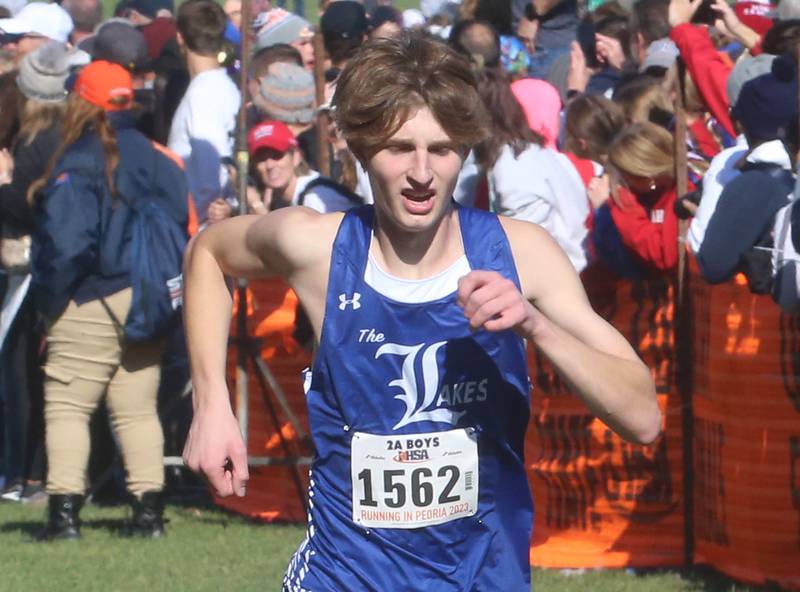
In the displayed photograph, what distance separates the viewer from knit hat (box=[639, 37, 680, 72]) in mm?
9383

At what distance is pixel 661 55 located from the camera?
9422mm

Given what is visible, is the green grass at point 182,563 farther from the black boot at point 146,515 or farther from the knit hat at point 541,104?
the knit hat at point 541,104

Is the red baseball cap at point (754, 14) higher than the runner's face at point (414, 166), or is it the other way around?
the red baseball cap at point (754, 14)

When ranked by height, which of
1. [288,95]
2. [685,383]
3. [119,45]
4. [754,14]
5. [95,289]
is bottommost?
[685,383]

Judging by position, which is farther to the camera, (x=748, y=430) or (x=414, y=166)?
(x=748, y=430)

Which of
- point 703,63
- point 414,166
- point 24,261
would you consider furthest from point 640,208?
point 24,261

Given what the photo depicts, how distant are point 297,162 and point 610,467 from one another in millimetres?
2433

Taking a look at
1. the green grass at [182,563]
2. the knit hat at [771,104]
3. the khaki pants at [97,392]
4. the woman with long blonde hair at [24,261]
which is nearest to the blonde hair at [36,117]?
the woman with long blonde hair at [24,261]

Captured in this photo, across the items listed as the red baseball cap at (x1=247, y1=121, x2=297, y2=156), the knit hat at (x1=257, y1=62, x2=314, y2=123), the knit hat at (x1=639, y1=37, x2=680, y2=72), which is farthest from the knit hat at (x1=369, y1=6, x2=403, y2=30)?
the red baseball cap at (x1=247, y1=121, x2=297, y2=156)

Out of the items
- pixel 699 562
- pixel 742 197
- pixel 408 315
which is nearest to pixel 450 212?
pixel 408 315

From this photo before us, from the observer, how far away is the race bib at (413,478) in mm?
3936

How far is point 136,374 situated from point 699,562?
298 centimetres

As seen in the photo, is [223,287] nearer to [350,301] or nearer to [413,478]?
[350,301]

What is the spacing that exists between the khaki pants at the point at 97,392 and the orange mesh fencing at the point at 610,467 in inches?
78.2
